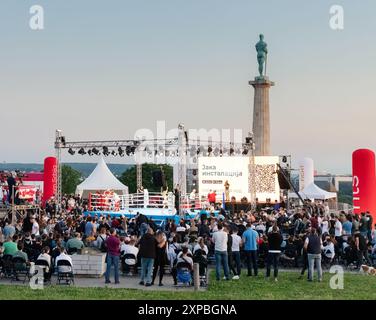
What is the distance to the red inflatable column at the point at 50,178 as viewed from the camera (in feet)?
123

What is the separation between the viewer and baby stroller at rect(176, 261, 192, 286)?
1324cm

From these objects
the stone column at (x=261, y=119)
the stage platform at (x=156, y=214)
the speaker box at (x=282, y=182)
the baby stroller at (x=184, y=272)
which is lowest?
the baby stroller at (x=184, y=272)

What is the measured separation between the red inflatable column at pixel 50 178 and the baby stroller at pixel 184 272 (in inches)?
1004

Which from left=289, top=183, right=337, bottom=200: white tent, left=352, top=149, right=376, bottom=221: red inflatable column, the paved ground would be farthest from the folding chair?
left=289, top=183, right=337, bottom=200: white tent

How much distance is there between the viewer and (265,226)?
19.4 meters

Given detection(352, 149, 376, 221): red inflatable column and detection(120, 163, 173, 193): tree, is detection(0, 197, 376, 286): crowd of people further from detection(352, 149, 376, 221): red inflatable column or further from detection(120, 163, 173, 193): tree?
detection(120, 163, 173, 193): tree

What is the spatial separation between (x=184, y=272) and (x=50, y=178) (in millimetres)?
26056

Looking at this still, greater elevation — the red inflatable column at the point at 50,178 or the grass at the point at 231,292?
the red inflatable column at the point at 50,178

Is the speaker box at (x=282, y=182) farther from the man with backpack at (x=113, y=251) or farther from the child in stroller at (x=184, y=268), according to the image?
the man with backpack at (x=113, y=251)

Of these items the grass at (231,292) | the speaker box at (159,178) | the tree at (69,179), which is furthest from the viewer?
the tree at (69,179)

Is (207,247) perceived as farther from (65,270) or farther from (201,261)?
(65,270)

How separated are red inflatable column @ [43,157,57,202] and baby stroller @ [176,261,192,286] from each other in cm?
2551

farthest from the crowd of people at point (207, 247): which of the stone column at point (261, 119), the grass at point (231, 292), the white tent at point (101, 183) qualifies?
the stone column at point (261, 119)
